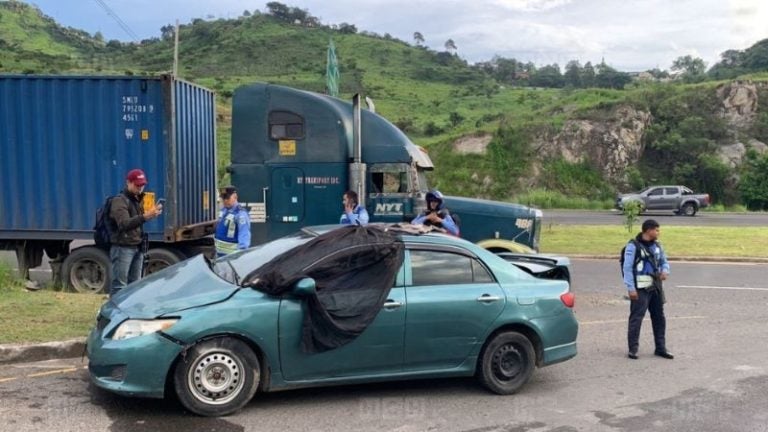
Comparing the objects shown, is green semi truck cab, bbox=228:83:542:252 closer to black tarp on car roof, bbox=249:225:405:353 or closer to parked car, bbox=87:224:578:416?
parked car, bbox=87:224:578:416

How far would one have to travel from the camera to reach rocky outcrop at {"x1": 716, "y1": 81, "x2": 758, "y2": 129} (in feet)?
168

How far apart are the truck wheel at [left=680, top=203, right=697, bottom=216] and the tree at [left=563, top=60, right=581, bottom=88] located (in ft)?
191

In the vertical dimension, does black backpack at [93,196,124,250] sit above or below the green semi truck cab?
below

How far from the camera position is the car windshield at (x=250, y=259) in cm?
564

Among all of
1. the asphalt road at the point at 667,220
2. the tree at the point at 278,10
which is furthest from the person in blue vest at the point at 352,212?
the tree at the point at 278,10

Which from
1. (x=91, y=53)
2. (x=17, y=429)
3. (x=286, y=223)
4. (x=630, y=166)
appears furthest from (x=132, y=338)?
(x=91, y=53)

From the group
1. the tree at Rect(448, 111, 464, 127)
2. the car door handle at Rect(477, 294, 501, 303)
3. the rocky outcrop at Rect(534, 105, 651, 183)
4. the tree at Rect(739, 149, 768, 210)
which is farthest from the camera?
the tree at Rect(448, 111, 464, 127)

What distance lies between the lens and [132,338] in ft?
16.3

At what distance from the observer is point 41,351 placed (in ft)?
21.5

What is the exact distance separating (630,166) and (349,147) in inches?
1690

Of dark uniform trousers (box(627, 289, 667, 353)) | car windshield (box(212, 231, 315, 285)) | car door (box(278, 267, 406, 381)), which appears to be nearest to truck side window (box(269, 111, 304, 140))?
car windshield (box(212, 231, 315, 285))

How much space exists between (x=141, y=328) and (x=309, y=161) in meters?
4.98

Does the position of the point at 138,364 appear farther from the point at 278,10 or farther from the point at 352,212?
the point at 278,10

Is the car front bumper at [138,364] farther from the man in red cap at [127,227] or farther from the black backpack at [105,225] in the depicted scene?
the black backpack at [105,225]
